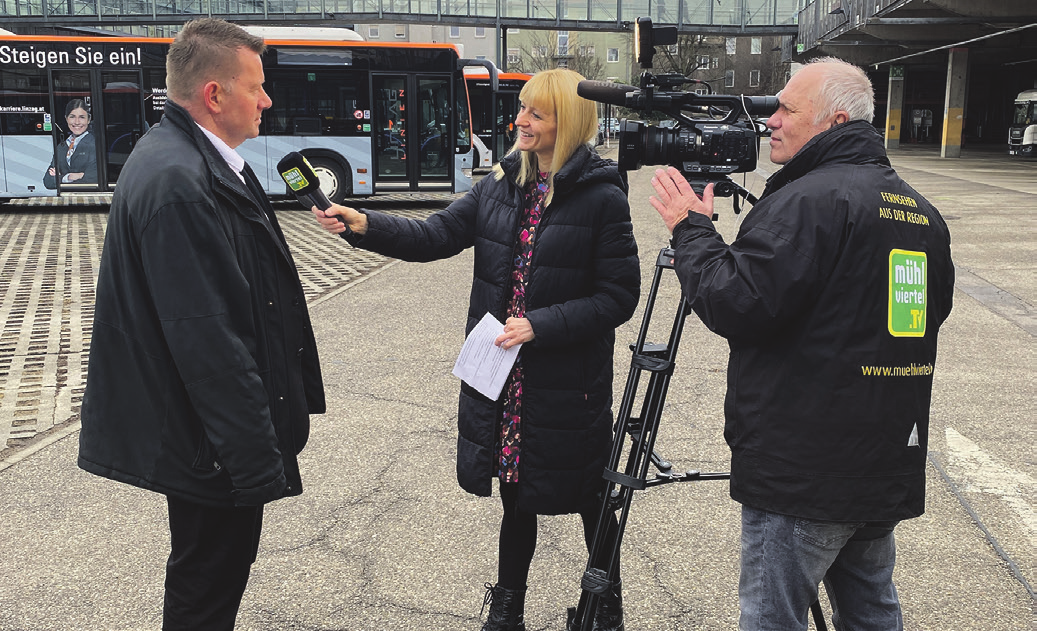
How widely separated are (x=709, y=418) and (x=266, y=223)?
3575 millimetres

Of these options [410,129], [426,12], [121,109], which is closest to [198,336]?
[410,129]

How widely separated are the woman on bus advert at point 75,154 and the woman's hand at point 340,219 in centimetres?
1529

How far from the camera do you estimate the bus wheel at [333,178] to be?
1639 cm

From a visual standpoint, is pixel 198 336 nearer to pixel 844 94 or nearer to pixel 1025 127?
pixel 844 94

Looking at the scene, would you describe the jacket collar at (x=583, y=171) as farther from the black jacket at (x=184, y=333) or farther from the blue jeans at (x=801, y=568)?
the blue jeans at (x=801, y=568)

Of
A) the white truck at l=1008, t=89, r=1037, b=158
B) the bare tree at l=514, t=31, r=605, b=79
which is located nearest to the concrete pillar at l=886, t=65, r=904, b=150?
the white truck at l=1008, t=89, r=1037, b=158

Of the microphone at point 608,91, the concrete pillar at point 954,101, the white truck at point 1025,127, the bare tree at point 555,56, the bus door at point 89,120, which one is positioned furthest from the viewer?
the bare tree at point 555,56

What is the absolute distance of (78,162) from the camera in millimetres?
16266

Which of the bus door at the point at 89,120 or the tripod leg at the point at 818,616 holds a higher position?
the bus door at the point at 89,120

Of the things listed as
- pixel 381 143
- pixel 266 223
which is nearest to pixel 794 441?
pixel 266 223

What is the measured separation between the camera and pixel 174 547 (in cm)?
242

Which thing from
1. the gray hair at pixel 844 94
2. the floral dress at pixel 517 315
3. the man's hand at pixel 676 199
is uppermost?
the gray hair at pixel 844 94

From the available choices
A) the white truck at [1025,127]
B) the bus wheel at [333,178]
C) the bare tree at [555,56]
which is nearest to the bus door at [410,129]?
the bus wheel at [333,178]

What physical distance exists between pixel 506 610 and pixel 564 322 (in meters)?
1.00
